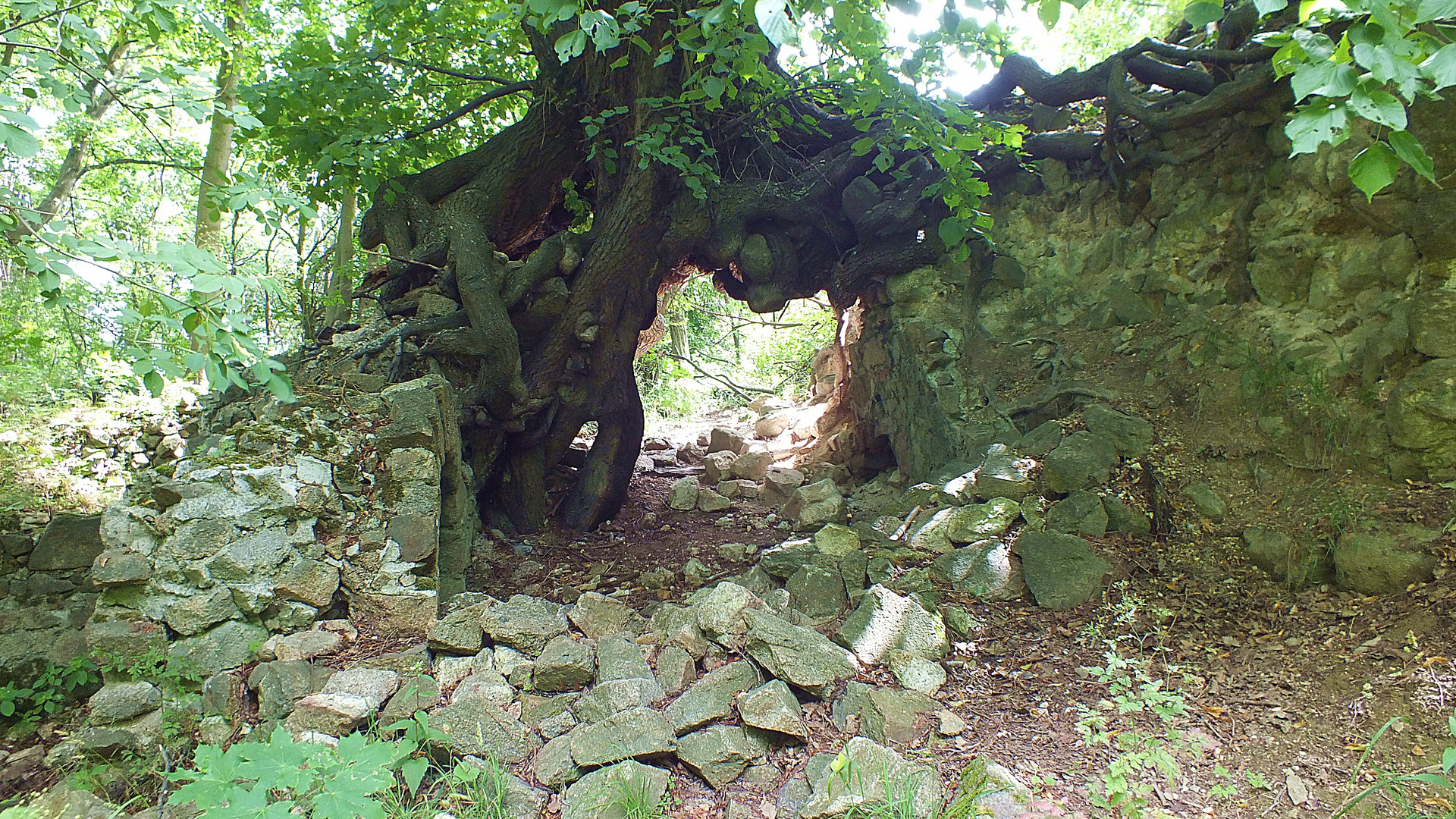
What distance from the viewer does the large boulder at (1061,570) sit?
3176 mm

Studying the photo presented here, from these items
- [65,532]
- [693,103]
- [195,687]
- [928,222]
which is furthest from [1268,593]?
[65,532]

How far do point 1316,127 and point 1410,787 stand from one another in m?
1.80

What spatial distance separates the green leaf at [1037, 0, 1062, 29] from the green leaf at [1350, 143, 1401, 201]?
2.32 ft

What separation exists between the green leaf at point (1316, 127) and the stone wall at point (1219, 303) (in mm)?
2155

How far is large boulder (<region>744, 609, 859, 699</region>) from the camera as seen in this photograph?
275 centimetres

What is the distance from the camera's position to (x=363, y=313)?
7.26 metres

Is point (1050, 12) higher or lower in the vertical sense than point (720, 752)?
higher

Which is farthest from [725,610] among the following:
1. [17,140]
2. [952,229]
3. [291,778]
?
[952,229]

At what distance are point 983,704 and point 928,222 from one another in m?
3.74

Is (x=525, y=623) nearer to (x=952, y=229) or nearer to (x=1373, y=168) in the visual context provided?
(x=1373, y=168)

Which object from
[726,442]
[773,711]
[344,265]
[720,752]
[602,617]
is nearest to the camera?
[720,752]

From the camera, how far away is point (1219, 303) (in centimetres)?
388

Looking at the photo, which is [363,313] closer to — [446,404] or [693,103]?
[446,404]

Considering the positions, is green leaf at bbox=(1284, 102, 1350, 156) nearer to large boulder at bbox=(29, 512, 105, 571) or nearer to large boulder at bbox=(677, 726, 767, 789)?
large boulder at bbox=(677, 726, 767, 789)
